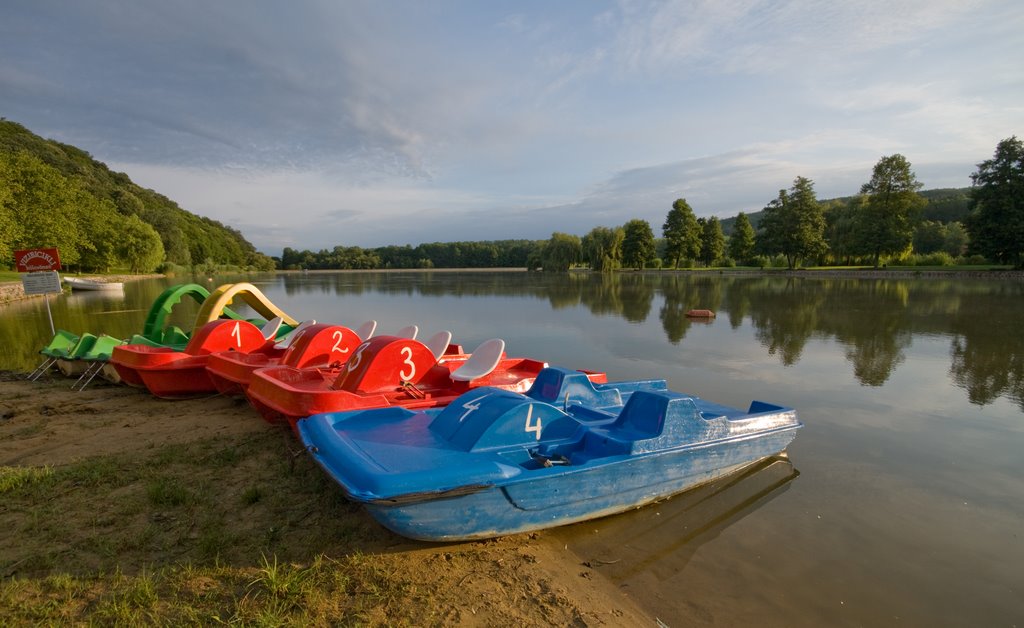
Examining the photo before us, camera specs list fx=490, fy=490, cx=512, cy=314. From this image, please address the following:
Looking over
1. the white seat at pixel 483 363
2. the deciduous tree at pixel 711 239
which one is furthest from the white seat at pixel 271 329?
the deciduous tree at pixel 711 239

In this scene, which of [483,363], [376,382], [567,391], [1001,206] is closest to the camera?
[567,391]

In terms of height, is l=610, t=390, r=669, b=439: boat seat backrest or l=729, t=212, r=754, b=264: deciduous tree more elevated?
l=729, t=212, r=754, b=264: deciduous tree

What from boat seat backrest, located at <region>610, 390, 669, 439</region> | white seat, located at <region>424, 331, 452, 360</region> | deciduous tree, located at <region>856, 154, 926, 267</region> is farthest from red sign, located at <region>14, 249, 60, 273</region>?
deciduous tree, located at <region>856, 154, 926, 267</region>

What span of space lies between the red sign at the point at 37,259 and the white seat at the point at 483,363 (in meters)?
11.2

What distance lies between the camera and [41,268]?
11.7m

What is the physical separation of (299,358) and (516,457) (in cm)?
459

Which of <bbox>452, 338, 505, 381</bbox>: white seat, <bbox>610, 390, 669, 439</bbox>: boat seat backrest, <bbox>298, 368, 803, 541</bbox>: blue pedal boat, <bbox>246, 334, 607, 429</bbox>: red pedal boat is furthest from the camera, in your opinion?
<bbox>452, 338, 505, 381</bbox>: white seat

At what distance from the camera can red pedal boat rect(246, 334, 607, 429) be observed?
559 centimetres

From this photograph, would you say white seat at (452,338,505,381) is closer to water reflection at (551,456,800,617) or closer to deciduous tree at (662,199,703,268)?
water reflection at (551,456,800,617)

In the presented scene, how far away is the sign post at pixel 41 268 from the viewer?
11.1m

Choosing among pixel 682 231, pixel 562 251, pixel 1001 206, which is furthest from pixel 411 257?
pixel 1001 206

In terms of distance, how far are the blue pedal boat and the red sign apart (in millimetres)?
11556

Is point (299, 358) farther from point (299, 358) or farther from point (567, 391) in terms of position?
point (567, 391)

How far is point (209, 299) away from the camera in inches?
399
